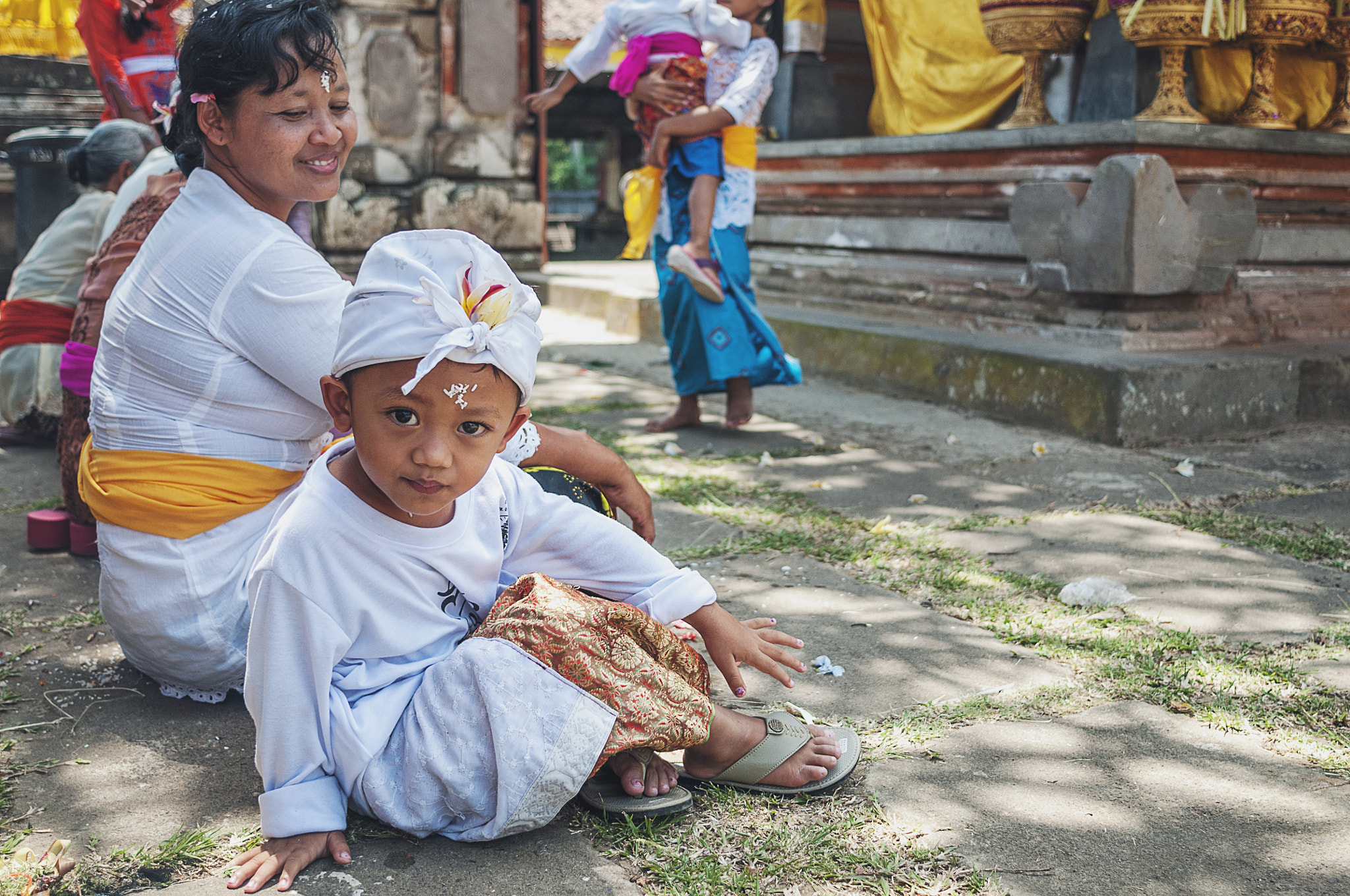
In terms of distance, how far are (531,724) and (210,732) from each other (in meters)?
0.79

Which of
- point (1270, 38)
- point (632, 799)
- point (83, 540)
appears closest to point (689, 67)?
point (1270, 38)

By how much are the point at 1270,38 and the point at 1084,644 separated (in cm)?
348

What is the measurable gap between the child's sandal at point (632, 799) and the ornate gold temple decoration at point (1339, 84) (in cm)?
492

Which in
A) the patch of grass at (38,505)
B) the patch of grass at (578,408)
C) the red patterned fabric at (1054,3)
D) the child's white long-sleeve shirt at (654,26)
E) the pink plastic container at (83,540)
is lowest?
the patch of grass at (38,505)

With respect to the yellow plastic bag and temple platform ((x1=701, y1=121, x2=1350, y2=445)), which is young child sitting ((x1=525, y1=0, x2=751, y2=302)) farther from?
temple platform ((x1=701, y1=121, x2=1350, y2=445))

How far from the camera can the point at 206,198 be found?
2.19 meters

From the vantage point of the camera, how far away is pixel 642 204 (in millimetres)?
4688

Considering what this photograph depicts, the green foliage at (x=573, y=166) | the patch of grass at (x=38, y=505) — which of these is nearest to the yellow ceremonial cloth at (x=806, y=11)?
the patch of grass at (x=38, y=505)

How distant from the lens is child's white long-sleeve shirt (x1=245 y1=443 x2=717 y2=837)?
1.66 meters

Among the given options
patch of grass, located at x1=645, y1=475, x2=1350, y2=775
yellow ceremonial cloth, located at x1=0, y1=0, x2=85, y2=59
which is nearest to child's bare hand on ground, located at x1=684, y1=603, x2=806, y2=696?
patch of grass, located at x1=645, y1=475, x2=1350, y2=775

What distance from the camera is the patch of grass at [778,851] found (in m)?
1.60

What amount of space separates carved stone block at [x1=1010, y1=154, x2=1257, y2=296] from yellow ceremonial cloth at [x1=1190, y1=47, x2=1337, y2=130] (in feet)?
1.64

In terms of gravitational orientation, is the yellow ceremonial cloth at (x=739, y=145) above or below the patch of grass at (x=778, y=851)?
above

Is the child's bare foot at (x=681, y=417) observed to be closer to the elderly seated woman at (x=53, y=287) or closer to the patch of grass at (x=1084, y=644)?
the patch of grass at (x=1084, y=644)
